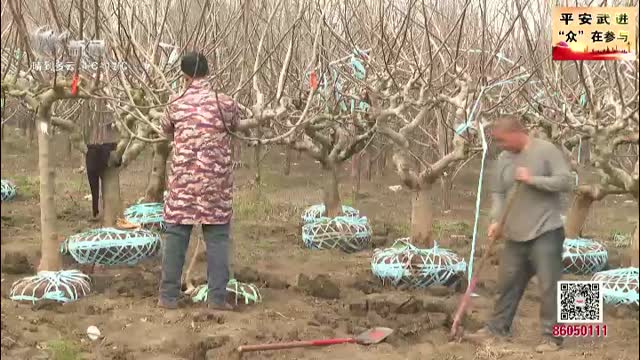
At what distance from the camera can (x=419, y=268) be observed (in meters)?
4.71

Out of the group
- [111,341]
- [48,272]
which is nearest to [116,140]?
[48,272]

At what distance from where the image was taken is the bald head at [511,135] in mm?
2848

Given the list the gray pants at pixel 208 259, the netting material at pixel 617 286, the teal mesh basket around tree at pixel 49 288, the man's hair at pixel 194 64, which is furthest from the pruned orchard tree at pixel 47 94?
the netting material at pixel 617 286

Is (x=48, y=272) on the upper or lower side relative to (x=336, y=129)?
lower

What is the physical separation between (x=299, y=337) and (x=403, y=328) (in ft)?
1.96

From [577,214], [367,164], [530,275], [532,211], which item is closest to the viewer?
[532,211]

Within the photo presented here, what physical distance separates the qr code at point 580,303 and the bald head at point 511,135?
591 mm

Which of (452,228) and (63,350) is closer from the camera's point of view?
(63,350)

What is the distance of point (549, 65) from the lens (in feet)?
18.9

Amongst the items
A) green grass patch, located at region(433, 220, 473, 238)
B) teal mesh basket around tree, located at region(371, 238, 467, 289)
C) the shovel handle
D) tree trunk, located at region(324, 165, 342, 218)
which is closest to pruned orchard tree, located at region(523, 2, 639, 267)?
teal mesh basket around tree, located at region(371, 238, 467, 289)

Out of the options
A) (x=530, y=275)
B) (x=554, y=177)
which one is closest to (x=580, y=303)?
(x=554, y=177)

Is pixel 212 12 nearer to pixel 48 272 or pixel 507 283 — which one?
pixel 48 272

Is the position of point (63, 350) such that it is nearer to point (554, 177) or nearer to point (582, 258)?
point (554, 177)

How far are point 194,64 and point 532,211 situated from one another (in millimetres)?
1996
